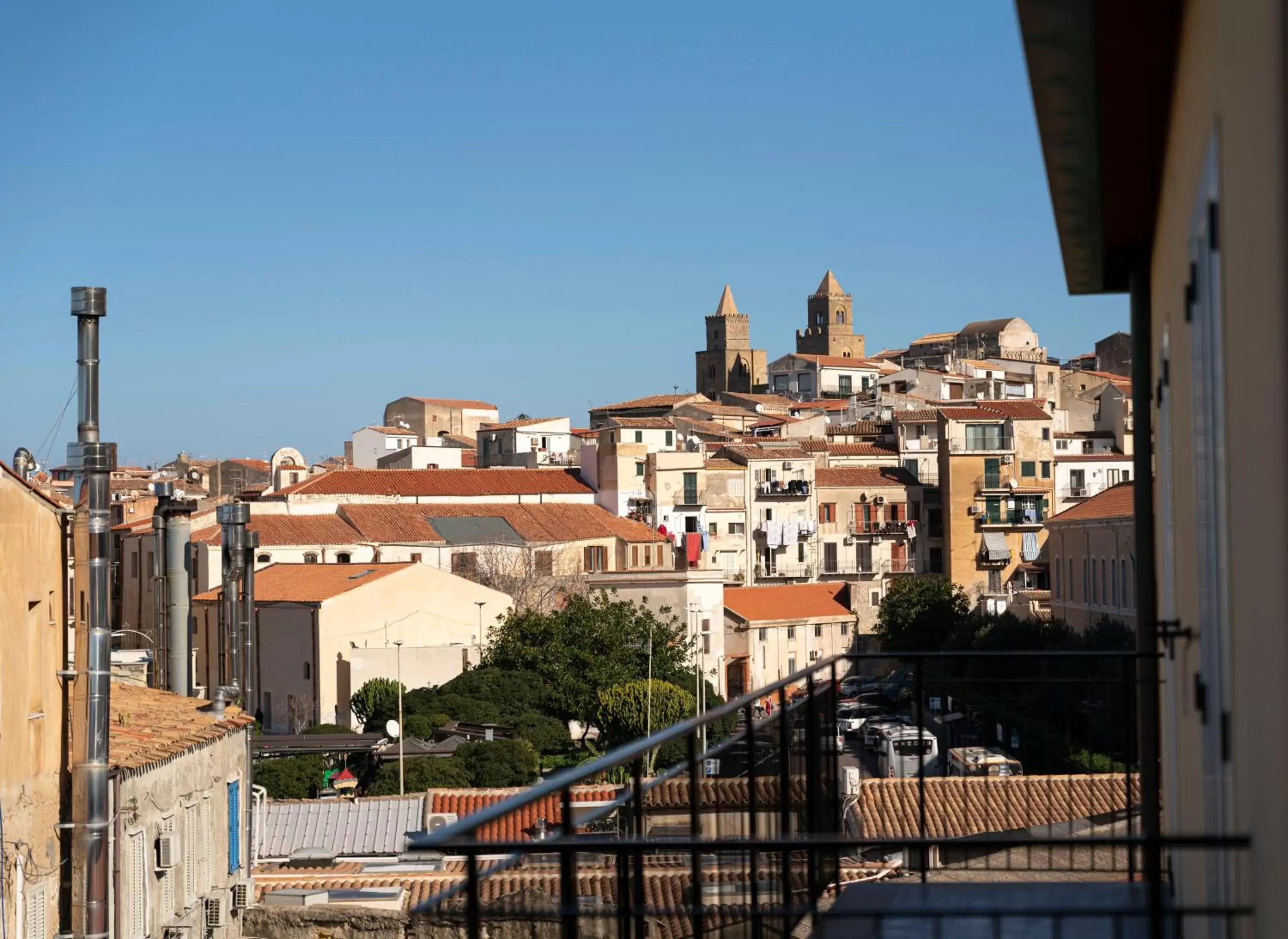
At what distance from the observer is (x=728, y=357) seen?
17512 centimetres

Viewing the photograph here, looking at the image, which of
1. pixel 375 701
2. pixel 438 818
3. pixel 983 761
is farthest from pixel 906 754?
pixel 375 701

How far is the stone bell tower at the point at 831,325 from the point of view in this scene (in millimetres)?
183625

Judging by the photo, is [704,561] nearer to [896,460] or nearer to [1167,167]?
[896,460]

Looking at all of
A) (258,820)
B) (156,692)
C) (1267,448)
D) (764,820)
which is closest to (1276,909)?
(1267,448)

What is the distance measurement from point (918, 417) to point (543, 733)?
4288 centimetres

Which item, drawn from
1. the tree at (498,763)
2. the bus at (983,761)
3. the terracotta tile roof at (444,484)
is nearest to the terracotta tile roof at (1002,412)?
the terracotta tile roof at (444,484)

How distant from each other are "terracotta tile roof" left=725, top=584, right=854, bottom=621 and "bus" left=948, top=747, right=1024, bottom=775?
54239 millimetres

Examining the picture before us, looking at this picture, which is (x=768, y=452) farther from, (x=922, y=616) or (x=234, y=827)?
(x=234, y=827)

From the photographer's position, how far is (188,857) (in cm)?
2039

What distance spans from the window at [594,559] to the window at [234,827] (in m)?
50.7

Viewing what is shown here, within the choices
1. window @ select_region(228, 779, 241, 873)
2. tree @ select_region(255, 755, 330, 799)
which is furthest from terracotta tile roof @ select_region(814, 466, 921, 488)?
window @ select_region(228, 779, 241, 873)

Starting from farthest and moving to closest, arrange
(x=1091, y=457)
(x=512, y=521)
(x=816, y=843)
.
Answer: (x=1091, y=457) → (x=512, y=521) → (x=816, y=843)

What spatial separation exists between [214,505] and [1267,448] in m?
76.6

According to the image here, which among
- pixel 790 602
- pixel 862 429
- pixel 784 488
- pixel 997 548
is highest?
pixel 862 429
